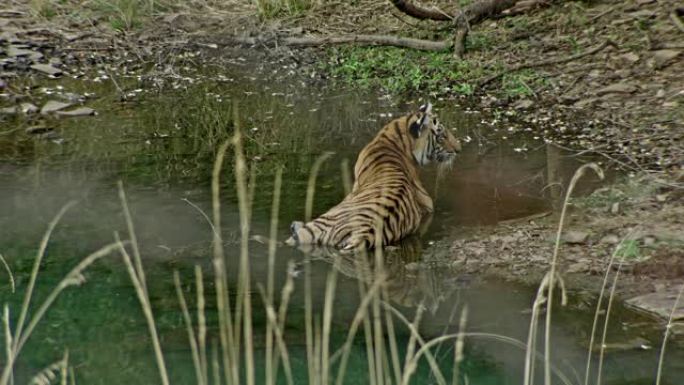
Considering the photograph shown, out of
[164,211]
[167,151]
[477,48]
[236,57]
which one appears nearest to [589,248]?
[164,211]

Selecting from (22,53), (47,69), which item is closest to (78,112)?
(47,69)

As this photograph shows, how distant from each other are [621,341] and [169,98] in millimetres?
6578

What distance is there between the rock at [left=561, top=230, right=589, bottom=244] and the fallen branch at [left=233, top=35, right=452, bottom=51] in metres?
4.80

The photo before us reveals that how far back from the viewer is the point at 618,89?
10.3m

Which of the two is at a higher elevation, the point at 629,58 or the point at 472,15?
the point at 472,15

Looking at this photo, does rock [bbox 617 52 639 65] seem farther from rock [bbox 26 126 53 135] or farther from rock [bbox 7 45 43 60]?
rock [bbox 7 45 43 60]

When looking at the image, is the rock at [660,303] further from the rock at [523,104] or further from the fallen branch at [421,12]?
the fallen branch at [421,12]

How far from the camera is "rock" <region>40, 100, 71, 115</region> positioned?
10562 mm

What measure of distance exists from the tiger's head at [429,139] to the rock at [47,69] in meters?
4.76

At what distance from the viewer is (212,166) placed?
29.7 ft

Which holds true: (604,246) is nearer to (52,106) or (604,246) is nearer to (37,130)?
(37,130)

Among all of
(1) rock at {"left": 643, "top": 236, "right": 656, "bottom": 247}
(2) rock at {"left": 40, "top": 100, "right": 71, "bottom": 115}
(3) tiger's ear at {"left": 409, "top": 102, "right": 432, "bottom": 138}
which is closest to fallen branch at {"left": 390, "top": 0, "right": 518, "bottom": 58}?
(3) tiger's ear at {"left": 409, "top": 102, "right": 432, "bottom": 138}

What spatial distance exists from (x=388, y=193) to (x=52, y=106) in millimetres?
4411

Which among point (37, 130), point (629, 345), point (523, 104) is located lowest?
point (629, 345)
